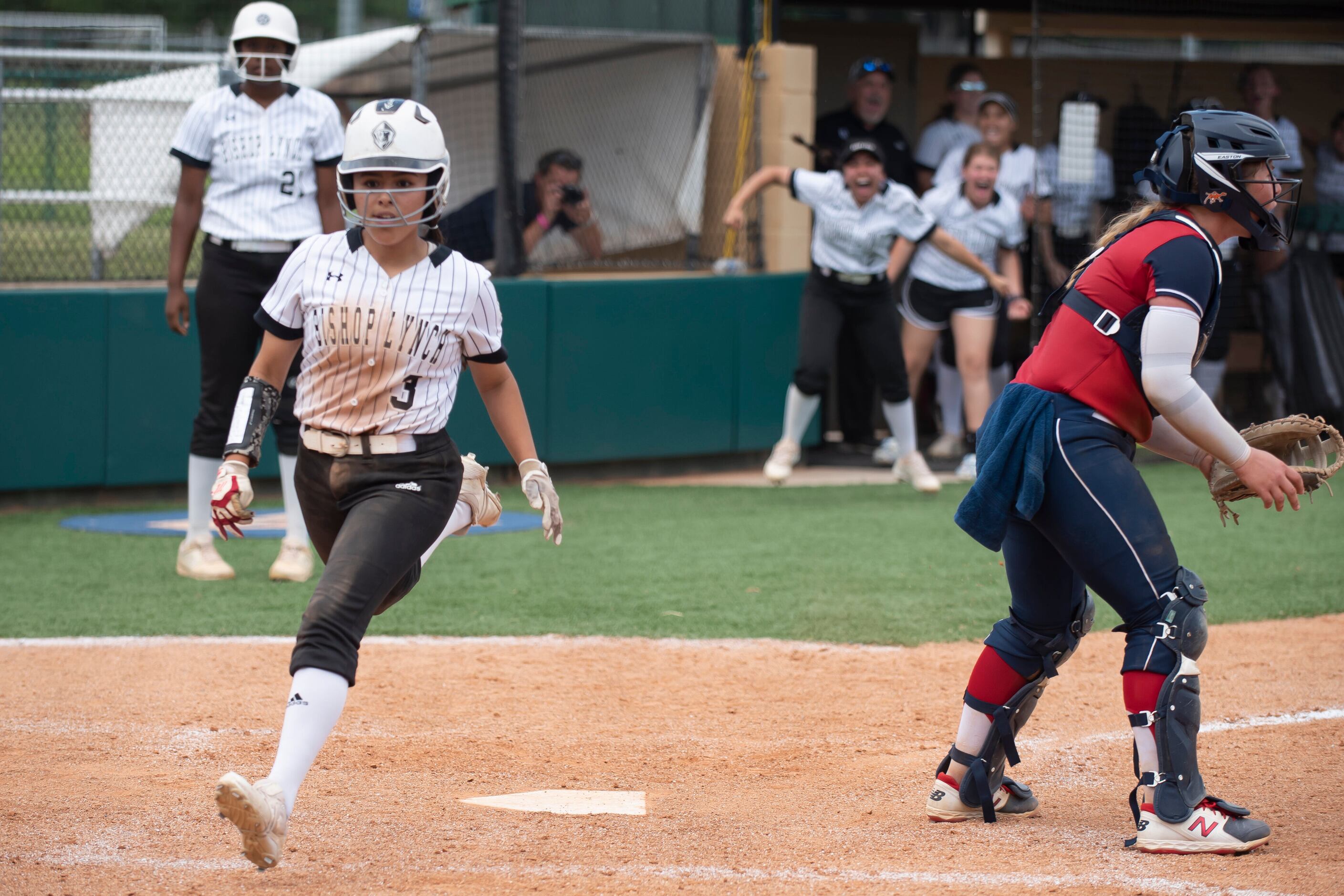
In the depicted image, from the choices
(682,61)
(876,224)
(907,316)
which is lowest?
(907,316)

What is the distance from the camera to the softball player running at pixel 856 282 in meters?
9.16

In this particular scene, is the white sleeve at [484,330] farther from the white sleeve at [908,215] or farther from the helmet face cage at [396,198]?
the white sleeve at [908,215]

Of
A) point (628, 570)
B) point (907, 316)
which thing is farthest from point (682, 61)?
point (628, 570)

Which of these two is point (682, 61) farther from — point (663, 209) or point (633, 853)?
point (633, 853)

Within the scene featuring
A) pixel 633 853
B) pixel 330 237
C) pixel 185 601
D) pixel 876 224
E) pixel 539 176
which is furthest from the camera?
pixel 539 176

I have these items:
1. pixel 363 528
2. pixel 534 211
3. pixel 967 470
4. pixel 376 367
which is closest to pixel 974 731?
pixel 363 528

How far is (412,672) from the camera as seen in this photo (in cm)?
536

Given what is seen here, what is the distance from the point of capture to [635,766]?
436 cm

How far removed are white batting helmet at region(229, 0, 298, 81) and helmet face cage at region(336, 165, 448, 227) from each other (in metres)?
2.87

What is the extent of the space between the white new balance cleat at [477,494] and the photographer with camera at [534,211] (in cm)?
593

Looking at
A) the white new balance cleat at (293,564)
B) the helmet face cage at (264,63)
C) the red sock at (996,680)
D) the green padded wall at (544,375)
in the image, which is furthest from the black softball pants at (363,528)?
the green padded wall at (544,375)

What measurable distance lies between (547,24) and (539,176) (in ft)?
4.56

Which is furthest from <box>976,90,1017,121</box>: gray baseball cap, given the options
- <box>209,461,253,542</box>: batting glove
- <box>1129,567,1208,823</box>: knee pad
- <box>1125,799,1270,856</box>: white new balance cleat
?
<box>209,461,253,542</box>: batting glove

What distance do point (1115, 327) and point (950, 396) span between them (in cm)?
734
